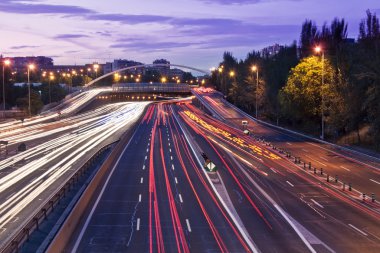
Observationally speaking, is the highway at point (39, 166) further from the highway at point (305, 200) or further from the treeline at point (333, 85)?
the treeline at point (333, 85)

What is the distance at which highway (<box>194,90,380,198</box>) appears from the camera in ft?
135

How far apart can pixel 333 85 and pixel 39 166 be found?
37.8 m

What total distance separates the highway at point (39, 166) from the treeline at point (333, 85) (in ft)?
90.0

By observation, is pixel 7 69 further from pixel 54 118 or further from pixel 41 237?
pixel 41 237

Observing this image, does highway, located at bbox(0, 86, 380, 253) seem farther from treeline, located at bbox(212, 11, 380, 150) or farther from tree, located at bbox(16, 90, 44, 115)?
tree, located at bbox(16, 90, 44, 115)

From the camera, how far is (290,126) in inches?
3765

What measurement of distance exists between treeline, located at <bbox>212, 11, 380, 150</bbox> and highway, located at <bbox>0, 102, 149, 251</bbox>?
1080 inches

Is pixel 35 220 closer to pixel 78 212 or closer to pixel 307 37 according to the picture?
pixel 78 212

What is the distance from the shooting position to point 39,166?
47625 mm

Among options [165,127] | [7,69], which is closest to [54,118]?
[165,127]

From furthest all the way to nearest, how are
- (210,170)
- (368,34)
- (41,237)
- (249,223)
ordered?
(368,34) → (210,170) → (249,223) → (41,237)

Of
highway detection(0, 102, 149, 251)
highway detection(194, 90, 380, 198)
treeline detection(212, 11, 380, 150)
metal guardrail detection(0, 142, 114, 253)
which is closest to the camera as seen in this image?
metal guardrail detection(0, 142, 114, 253)

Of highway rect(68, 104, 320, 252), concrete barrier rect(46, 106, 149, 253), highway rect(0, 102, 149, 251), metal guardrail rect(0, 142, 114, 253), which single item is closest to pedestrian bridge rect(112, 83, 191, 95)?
highway rect(0, 102, 149, 251)

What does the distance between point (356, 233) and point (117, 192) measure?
16292 mm
